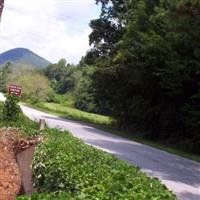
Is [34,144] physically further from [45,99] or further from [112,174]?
[45,99]

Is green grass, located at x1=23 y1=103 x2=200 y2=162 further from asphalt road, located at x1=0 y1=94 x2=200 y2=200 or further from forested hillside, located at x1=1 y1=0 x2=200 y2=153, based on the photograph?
asphalt road, located at x1=0 y1=94 x2=200 y2=200

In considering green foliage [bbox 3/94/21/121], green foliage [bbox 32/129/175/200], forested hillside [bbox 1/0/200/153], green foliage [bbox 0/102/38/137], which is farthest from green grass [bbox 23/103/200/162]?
green foliage [bbox 32/129/175/200]

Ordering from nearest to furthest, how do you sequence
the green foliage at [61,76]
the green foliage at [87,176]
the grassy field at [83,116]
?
the green foliage at [87,176] < the grassy field at [83,116] < the green foliage at [61,76]

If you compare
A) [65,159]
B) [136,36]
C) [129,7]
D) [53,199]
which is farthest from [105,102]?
[53,199]

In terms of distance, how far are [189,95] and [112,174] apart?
80.5ft

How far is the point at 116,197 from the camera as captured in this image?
5602mm

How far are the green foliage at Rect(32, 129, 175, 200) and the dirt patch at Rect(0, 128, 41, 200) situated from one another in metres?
1.07

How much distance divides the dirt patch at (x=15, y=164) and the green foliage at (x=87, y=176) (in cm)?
107

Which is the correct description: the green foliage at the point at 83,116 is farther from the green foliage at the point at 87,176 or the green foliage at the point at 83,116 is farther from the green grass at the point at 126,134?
the green foliage at the point at 87,176

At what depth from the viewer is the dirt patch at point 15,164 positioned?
431 inches

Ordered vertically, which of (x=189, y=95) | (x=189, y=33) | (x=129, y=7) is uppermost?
(x=129, y=7)

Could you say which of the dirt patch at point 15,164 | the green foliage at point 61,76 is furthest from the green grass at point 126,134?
the green foliage at point 61,76

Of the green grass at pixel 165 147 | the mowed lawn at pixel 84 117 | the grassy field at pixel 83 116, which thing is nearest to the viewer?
the green grass at pixel 165 147

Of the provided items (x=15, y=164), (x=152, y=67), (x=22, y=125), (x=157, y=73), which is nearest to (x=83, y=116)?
(x=152, y=67)
